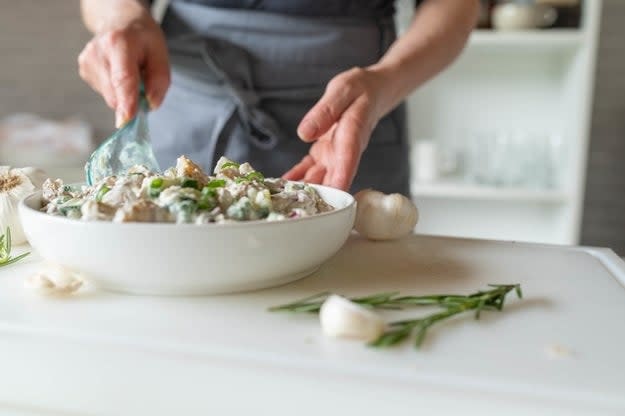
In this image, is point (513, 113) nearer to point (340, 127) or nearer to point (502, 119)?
point (502, 119)

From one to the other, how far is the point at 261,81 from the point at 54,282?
61 centimetres

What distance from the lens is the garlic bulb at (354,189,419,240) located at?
63 cm

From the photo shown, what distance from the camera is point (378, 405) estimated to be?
1.16 ft

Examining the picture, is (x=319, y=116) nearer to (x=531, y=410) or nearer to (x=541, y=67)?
(x=531, y=410)

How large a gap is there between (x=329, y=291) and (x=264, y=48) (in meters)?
0.61

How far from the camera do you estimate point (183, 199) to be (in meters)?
0.48

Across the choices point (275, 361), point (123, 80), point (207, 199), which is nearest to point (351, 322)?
point (275, 361)

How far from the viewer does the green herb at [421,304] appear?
42 centimetres

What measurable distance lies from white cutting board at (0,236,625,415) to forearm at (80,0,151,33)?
1.61 feet

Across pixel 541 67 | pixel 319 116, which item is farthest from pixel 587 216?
pixel 319 116

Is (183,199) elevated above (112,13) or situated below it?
below

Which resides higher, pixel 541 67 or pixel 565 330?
pixel 541 67

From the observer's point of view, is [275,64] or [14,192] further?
[275,64]

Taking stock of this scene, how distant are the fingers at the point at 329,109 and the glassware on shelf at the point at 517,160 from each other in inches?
40.4
